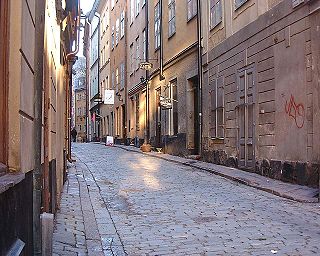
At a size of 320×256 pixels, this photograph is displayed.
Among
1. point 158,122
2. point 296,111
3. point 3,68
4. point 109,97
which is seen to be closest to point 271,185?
point 296,111

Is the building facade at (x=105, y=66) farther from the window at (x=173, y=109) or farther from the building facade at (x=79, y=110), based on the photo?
the building facade at (x=79, y=110)

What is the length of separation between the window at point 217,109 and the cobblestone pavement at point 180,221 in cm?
449

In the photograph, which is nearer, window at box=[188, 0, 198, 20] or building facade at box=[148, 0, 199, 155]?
window at box=[188, 0, 198, 20]

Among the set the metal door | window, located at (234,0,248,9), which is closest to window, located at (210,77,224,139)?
the metal door

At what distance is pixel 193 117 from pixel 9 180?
54.8 feet

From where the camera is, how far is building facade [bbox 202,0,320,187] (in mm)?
9961

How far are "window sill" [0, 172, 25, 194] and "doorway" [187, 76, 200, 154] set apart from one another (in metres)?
16.2

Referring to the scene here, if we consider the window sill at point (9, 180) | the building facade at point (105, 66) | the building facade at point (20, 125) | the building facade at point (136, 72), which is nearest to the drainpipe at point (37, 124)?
the building facade at point (20, 125)

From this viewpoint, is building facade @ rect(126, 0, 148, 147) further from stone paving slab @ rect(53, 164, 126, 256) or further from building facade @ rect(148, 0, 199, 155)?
stone paving slab @ rect(53, 164, 126, 256)

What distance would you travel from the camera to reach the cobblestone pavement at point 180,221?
5.43 meters

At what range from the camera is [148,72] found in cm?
2692

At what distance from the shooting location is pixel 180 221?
6.94 meters

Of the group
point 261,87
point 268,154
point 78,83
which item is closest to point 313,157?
point 268,154

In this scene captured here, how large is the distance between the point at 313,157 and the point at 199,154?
8.74 metres
